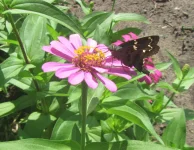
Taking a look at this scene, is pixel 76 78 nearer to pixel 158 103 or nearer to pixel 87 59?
pixel 87 59

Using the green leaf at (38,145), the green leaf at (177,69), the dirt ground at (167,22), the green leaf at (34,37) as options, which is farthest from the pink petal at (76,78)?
the dirt ground at (167,22)

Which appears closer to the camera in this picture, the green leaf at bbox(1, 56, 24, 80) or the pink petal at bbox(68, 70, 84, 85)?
the pink petal at bbox(68, 70, 84, 85)

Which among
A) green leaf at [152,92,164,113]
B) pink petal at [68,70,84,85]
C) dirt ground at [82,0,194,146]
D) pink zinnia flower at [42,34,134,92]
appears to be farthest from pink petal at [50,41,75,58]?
dirt ground at [82,0,194,146]

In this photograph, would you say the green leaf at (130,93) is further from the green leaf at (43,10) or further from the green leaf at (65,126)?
the green leaf at (43,10)

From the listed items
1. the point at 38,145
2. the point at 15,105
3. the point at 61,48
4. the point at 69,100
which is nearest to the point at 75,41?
the point at 61,48

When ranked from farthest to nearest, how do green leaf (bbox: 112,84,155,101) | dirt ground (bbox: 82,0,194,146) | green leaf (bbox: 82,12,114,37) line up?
dirt ground (bbox: 82,0,194,146) < green leaf (bbox: 82,12,114,37) < green leaf (bbox: 112,84,155,101)

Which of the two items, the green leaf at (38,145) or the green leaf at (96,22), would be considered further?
the green leaf at (96,22)

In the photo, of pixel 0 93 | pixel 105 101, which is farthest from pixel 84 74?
pixel 0 93

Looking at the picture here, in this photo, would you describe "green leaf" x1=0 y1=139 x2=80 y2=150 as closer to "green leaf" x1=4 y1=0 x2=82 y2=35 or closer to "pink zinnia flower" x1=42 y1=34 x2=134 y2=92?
"pink zinnia flower" x1=42 y1=34 x2=134 y2=92
